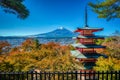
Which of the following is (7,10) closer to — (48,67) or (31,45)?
(48,67)

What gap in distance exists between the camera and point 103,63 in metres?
19.6

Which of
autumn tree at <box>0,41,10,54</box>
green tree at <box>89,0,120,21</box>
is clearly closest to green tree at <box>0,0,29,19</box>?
green tree at <box>89,0,120,21</box>

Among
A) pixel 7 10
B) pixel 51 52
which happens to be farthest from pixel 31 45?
pixel 7 10

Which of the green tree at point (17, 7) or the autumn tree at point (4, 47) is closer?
the green tree at point (17, 7)

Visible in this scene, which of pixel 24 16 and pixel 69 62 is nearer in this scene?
pixel 24 16

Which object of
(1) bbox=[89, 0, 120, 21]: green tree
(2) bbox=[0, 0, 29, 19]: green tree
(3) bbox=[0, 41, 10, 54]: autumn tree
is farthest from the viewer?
(3) bbox=[0, 41, 10, 54]: autumn tree

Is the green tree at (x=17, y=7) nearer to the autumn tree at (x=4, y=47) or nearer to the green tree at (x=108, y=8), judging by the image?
the green tree at (x=108, y=8)

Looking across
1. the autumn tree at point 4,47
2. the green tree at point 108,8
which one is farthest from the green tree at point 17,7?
the autumn tree at point 4,47

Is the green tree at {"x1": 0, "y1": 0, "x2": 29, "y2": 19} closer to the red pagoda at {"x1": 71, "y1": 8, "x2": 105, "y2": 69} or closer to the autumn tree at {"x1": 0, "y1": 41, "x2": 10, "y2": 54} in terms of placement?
the red pagoda at {"x1": 71, "y1": 8, "x2": 105, "y2": 69}

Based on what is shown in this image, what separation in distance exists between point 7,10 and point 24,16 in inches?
38.6

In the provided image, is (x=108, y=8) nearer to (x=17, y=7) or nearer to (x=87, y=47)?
(x=87, y=47)

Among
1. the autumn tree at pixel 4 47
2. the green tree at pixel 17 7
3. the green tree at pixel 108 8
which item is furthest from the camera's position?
the autumn tree at pixel 4 47

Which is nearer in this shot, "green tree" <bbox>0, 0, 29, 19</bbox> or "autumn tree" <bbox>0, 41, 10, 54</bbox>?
"green tree" <bbox>0, 0, 29, 19</bbox>

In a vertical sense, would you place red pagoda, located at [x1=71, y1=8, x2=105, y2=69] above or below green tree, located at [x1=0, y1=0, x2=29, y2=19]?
below
